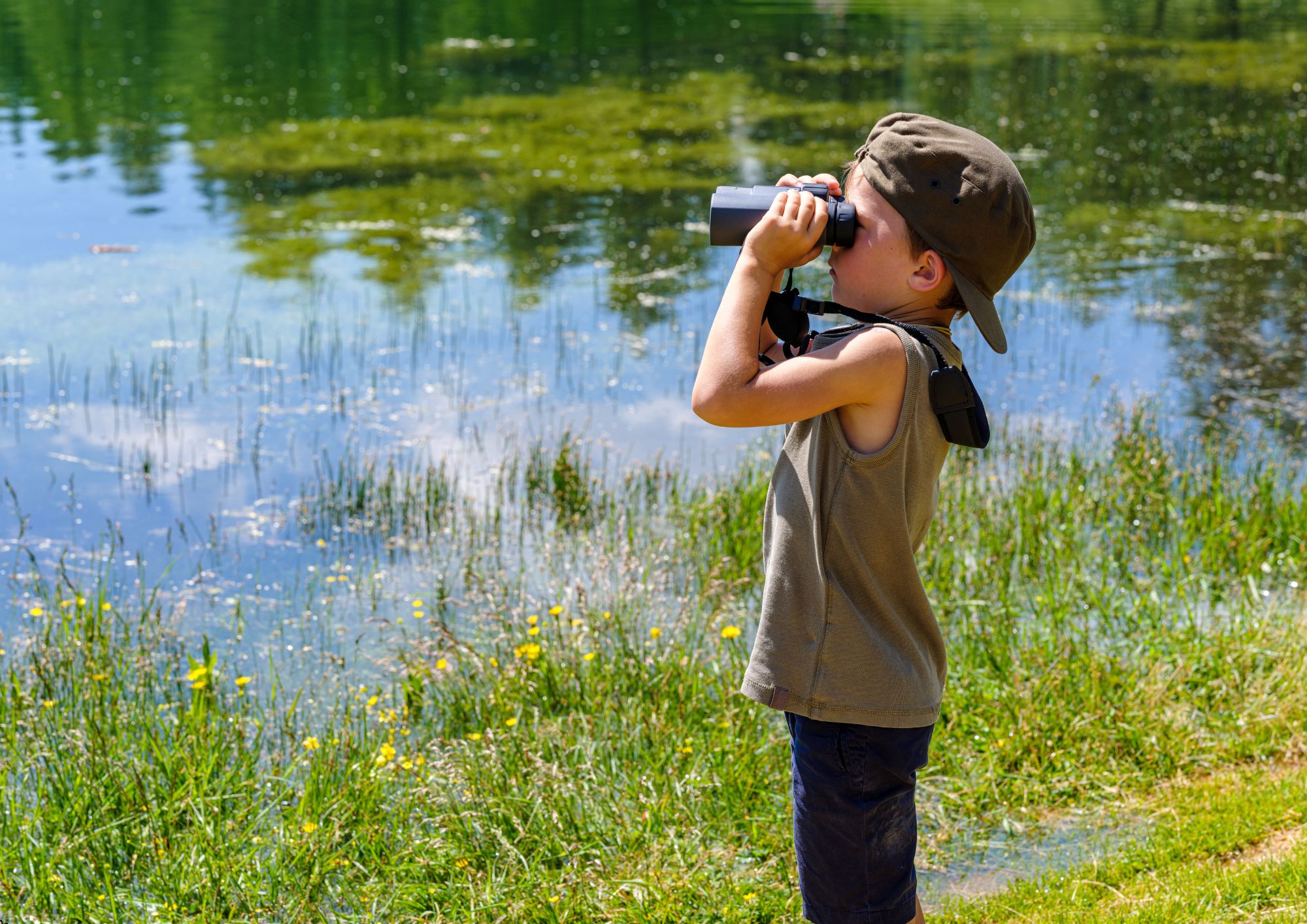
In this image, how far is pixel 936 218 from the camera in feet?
7.66

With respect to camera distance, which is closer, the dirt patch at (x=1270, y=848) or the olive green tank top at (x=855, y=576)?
the olive green tank top at (x=855, y=576)

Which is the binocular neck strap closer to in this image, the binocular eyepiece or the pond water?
the binocular eyepiece

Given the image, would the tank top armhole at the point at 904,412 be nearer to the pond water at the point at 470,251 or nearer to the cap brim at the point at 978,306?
the cap brim at the point at 978,306

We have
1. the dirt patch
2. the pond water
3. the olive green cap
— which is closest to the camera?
the olive green cap

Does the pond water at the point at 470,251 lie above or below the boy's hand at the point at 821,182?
below

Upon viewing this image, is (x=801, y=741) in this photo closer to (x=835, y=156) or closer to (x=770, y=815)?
(x=770, y=815)

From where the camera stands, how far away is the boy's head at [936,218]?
232cm

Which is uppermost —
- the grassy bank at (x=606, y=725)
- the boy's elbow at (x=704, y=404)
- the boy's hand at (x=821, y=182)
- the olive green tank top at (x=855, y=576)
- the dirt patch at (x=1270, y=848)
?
the boy's hand at (x=821, y=182)

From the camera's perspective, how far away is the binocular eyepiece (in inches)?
94.5

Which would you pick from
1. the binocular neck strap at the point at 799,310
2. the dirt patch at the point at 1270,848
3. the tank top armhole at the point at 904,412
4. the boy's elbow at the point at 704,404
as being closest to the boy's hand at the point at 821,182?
the binocular neck strap at the point at 799,310

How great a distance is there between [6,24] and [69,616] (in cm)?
2196

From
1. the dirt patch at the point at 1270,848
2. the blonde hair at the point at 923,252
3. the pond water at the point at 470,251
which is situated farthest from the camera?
the pond water at the point at 470,251

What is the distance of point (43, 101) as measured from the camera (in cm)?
1700

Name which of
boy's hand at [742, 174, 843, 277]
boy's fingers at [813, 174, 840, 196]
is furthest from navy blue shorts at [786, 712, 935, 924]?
boy's fingers at [813, 174, 840, 196]
